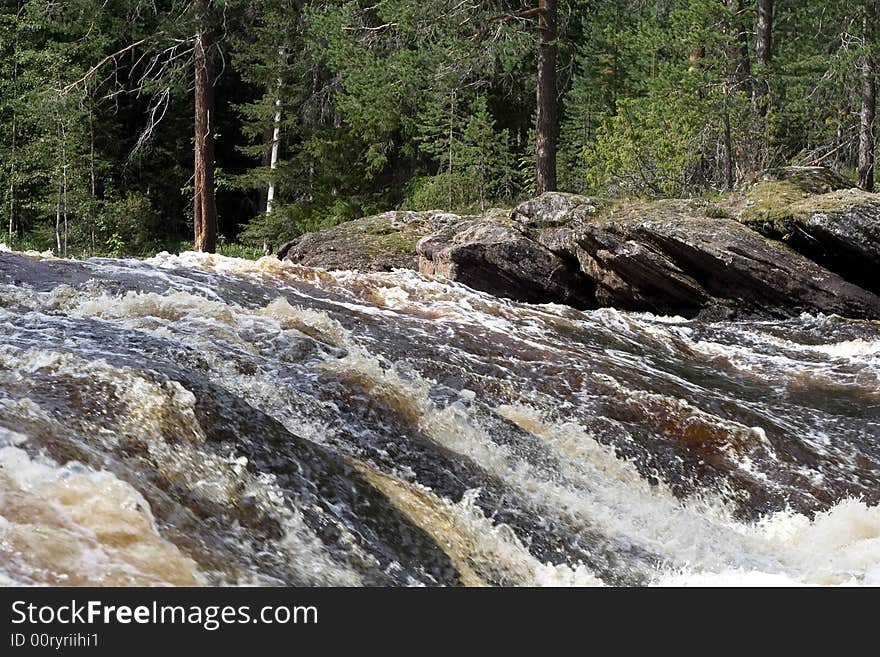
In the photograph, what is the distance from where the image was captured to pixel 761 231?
445 inches

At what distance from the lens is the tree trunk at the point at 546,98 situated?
15.3m

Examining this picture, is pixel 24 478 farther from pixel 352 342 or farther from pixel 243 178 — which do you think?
pixel 243 178

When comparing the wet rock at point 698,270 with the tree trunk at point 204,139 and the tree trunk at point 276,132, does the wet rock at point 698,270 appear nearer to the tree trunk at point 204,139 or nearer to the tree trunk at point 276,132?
the tree trunk at point 204,139

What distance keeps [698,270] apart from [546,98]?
5.63 m

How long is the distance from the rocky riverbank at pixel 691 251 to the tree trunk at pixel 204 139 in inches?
213

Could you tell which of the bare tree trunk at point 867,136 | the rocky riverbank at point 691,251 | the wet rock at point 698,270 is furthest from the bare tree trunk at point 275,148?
the bare tree trunk at point 867,136

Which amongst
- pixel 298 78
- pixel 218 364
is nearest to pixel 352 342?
pixel 218 364

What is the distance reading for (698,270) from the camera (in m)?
11.1

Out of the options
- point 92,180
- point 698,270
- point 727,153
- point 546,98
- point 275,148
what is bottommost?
point 698,270

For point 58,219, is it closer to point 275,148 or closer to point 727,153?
point 275,148

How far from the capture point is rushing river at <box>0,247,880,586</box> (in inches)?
140

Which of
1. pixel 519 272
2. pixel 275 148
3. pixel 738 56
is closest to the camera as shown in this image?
pixel 519 272

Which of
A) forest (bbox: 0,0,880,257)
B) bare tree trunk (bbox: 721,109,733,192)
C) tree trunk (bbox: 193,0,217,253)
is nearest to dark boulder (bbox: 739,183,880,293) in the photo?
forest (bbox: 0,0,880,257)

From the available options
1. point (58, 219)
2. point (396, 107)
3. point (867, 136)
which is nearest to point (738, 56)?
point (867, 136)
